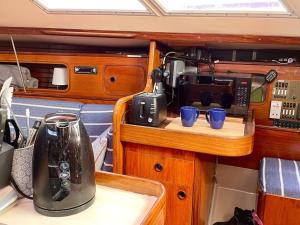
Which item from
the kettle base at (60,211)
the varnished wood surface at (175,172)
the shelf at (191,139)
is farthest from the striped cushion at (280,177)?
the kettle base at (60,211)

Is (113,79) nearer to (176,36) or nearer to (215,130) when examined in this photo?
(176,36)

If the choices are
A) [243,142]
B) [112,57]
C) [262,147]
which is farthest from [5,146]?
[262,147]

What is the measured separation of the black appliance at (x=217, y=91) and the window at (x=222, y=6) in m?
0.32

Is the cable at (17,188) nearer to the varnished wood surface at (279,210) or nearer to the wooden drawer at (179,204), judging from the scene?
the wooden drawer at (179,204)

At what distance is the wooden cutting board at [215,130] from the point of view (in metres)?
1.21

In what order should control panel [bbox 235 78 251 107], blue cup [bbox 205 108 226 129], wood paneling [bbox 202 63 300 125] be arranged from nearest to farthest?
blue cup [bbox 205 108 226 129] → control panel [bbox 235 78 251 107] → wood paneling [bbox 202 63 300 125]

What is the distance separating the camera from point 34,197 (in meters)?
0.71

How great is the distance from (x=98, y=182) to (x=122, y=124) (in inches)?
17.7

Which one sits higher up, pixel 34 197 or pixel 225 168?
pixel 34 197

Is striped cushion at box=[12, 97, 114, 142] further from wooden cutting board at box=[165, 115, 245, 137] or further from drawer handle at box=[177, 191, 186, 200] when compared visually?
drawer handle at box=[177, 191, 186, 200]

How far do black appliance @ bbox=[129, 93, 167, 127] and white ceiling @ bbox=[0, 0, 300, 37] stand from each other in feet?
1.36

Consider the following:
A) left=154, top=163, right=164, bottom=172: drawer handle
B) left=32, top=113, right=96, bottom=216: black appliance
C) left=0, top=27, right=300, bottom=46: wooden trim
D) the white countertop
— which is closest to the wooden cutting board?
left=154, top=163, right=164, bottom=172: drawer handle

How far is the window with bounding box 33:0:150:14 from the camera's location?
140 cm

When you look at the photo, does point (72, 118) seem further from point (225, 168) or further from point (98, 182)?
point (225, 168)
